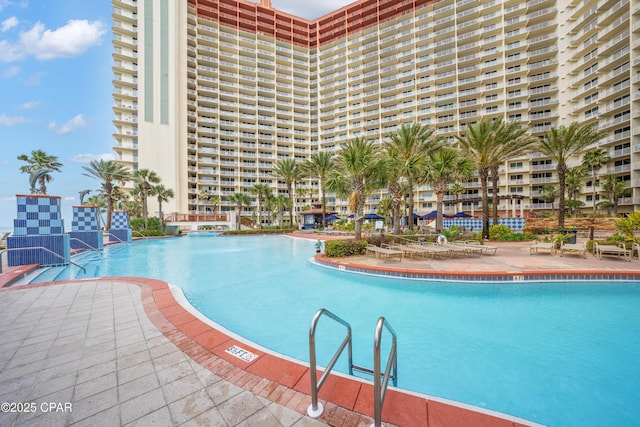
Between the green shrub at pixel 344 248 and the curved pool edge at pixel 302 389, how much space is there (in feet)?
27.2

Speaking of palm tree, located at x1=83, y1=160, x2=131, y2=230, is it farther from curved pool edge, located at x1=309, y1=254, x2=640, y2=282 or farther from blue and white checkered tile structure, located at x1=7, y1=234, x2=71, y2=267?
curved pool edge, located at x1=309, y1=254, x2=640, y2=282

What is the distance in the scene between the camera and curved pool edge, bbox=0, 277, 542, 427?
220cm

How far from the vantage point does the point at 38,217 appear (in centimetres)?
1078

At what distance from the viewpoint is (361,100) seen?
58438 millimetres

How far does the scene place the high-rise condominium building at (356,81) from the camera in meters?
38.0

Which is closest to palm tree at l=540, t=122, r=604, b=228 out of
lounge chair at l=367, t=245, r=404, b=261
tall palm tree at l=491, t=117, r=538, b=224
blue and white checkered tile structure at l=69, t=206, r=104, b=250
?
tall palm tree at l=491, t=117, r=538, b=224

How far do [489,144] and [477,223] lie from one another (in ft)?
41.2

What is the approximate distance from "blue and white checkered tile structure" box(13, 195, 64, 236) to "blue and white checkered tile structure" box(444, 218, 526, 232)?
31.3 m

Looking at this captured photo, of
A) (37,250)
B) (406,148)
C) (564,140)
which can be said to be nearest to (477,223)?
(564,140)

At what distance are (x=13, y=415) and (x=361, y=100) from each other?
6404 centimetres

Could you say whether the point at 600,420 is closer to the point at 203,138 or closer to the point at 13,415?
the point at 13,415

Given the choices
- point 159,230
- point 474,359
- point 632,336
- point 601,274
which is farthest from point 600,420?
point 159,230

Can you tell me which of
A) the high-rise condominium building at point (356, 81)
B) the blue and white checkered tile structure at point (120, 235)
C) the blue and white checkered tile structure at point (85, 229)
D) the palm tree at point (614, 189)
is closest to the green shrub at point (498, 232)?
the high-rise condominium building at point (356, 81)

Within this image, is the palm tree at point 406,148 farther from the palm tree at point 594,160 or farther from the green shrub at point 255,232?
the palm tree at point 594,160
